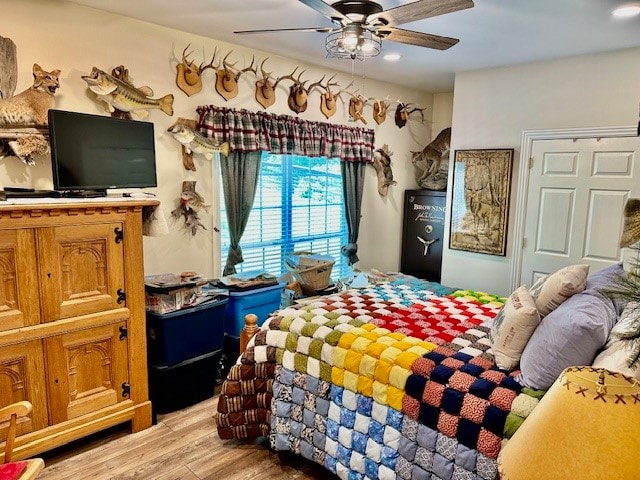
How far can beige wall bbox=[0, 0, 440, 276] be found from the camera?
2738mm

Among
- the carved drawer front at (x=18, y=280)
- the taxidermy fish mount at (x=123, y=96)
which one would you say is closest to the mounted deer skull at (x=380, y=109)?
the taxidermy fish mount at (x=123, y=96)

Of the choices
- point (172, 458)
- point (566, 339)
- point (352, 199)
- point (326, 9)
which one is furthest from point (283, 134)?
point (566, 339)

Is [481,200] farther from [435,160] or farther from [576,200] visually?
[435,160]

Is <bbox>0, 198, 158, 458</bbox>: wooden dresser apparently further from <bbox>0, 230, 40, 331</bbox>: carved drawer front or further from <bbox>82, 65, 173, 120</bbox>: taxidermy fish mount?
<bbox>82, 65, 173, 120</bbox>: taxidermy fish mount

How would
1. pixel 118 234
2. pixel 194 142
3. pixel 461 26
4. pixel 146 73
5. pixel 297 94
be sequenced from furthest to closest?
pixel 297 94 → pixel 194 142 → pixel 146 73 → pixel 461 26 → pixel 118 234

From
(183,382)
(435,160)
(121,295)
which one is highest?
(435,160)

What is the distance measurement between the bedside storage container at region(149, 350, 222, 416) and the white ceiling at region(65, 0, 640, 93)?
2339 mm

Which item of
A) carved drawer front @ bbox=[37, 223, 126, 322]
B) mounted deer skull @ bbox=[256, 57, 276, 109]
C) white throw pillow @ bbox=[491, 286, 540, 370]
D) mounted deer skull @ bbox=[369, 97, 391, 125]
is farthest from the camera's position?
mounted deer skull @ bbox=[369, 97, 391, 125]

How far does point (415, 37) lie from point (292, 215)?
7.38 feet

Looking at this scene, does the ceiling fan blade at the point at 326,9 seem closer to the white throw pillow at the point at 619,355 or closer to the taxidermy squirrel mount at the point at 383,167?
the white throw pillow at the point at 619,355

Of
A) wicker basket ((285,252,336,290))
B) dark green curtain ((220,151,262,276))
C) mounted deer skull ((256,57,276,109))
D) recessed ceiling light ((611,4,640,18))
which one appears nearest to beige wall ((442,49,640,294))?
recessed ceiling light ((611,4,640,18))

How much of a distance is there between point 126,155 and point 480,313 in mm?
2417

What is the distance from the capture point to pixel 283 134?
408 cm

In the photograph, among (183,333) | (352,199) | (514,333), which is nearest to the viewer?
(514,333)
